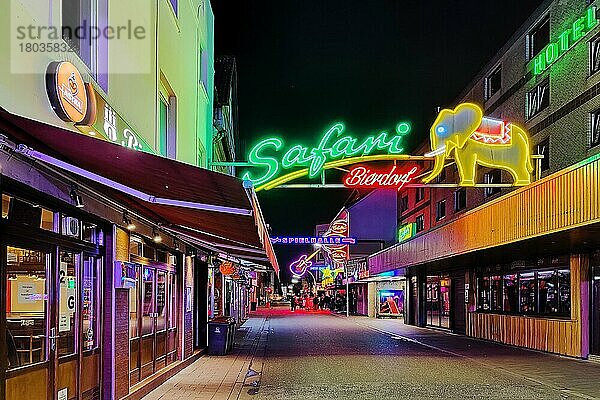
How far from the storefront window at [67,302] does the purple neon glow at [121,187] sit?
1.38 m

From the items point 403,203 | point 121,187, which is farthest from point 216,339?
A: point 403,203

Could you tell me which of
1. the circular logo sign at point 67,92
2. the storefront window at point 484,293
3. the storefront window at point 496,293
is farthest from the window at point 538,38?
the circular logo sign at point 67,92

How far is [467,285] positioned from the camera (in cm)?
3553

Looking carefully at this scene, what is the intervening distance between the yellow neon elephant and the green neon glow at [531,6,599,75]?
316 centimetres

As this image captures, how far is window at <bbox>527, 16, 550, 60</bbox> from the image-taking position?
28.0 m

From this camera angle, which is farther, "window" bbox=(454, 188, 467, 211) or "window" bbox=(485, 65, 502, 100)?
"window" bbox=(454, 188, 467, 211)

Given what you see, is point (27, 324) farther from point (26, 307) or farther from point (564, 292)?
point (564, 292)

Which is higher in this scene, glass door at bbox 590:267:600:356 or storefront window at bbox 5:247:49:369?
storefront window at bbox 5:247:49:369

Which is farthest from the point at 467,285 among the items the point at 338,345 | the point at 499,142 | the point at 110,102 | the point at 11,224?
the point at 11,224

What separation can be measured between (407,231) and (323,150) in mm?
33538

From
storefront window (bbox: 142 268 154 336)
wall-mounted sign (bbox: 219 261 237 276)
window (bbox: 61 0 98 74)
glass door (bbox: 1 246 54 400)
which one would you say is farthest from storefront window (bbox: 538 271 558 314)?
glass door (bbox: 1 246 54 400)

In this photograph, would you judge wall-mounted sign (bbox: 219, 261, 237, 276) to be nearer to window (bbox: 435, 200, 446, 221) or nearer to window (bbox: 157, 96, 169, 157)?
window (bbox: 157, 96, 169, 157)

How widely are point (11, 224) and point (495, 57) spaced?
2786 cm

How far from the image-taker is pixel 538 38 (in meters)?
28.9
